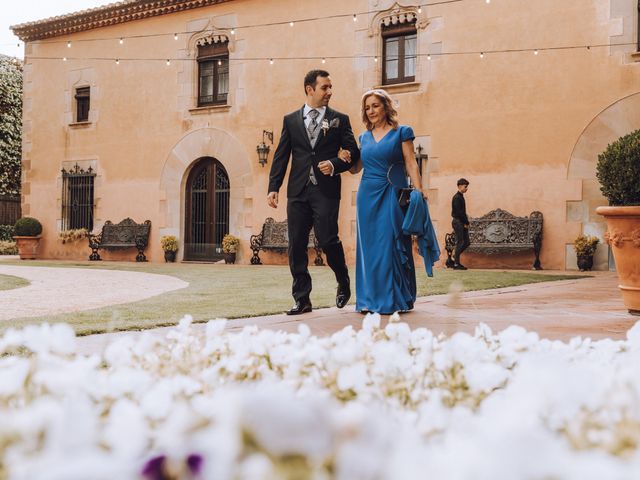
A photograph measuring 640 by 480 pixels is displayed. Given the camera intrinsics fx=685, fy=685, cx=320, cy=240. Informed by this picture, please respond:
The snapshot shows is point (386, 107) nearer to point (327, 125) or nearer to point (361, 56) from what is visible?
point (327, 125)

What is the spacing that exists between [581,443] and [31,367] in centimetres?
78

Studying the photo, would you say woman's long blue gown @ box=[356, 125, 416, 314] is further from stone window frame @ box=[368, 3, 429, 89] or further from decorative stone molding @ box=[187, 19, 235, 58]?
decorative stone molding @ box=[187, 19, 235, 58]

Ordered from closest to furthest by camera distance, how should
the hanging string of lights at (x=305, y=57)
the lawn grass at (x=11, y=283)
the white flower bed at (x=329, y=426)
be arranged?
the white flower bed at (x=329, y=426) < the lawn grass at (x=11, y=283) < the hanging string of lights at (x=305, y=57)

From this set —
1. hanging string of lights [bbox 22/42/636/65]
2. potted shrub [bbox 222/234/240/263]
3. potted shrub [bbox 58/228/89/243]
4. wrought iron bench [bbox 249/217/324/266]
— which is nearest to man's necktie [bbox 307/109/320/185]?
hanging string of lights [bbox 22/42/636/65]

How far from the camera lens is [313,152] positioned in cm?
472

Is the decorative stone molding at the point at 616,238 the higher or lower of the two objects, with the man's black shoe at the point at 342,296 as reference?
higher

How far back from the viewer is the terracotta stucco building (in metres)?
11.3

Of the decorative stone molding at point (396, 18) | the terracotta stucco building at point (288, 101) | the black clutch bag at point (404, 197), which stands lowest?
the black clutch bag at point (404, 197)

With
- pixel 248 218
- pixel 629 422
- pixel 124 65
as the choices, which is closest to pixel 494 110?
pixel 248 218

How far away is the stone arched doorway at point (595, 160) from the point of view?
11.0 meters

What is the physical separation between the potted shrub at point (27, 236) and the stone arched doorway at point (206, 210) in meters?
4.18

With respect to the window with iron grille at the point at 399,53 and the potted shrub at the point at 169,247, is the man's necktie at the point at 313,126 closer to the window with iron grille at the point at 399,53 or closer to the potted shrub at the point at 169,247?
the window with iron grille at the point at 399,53

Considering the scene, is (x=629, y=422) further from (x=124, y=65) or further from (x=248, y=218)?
(x=124, y=65)

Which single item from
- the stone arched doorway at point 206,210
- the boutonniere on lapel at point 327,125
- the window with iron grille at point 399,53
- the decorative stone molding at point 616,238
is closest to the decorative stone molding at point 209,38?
the stone arched doorway at point 206,210
